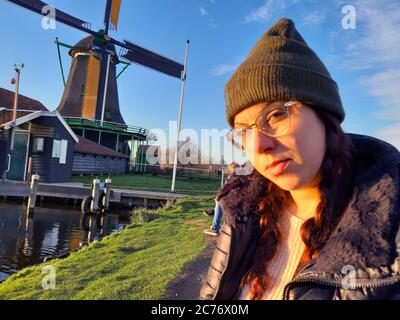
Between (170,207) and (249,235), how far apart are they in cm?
1266

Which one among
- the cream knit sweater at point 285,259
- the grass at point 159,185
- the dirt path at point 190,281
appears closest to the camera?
the cream knit sweater at point 285,259

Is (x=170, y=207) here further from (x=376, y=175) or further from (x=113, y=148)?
(x=113, y=148)

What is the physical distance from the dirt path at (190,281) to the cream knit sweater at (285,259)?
2865mm

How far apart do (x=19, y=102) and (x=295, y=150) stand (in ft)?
75.6

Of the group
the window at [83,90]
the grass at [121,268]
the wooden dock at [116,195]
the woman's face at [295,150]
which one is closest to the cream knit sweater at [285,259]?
the woman's face at [295,150]

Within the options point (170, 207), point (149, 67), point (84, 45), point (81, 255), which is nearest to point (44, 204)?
point (170, 207)

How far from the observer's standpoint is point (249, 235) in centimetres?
138

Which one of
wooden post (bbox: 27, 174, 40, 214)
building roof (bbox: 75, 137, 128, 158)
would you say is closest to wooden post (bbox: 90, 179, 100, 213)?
wooden post (bbox: 27, 174, 40, 214)

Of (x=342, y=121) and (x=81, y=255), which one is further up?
(x=342, y=121)

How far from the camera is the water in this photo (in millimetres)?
7367

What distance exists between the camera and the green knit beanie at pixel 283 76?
117 cm

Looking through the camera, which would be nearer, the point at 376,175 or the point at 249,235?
the point at 376,175

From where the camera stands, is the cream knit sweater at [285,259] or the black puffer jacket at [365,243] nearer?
the black puffer jacket at [365,243]

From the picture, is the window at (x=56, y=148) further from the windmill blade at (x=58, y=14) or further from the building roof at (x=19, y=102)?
the windmill blade at (x=58, y=14)
